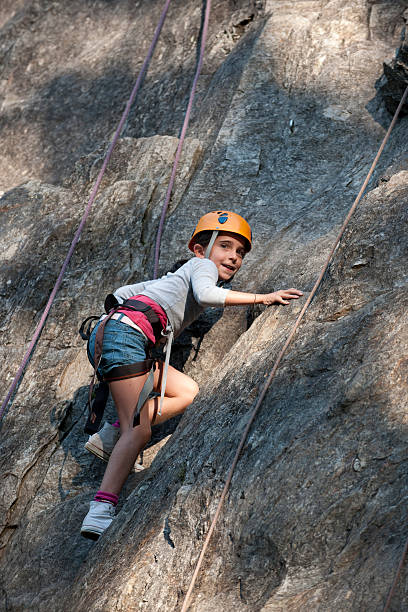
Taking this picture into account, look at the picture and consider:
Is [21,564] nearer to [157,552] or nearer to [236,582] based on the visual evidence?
[157,552]

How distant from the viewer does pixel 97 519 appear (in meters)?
4.50

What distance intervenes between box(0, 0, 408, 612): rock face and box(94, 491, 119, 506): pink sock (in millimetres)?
239

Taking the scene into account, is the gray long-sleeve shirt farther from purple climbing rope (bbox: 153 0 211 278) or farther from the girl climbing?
purple climbing rope (bbox: 153 0 211 278)

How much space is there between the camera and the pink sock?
181 inches

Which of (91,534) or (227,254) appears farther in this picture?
(227,254)

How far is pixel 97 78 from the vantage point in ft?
31.1

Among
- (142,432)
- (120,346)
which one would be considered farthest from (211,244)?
(142,432)

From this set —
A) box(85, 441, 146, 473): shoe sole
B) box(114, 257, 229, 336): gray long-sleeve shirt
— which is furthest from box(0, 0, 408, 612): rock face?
box(114, 257, 229, 336): gray long-sleeve shirt

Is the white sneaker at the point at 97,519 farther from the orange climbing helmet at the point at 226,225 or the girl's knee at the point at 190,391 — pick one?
the orange climbing helmet at the point at 226,225

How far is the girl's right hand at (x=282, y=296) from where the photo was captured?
4801 mm

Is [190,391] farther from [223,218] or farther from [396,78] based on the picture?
[396,78]

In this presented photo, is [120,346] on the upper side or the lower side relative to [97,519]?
upper

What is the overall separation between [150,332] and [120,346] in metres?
0.26

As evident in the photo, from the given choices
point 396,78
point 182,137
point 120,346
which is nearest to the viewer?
point 120,346
